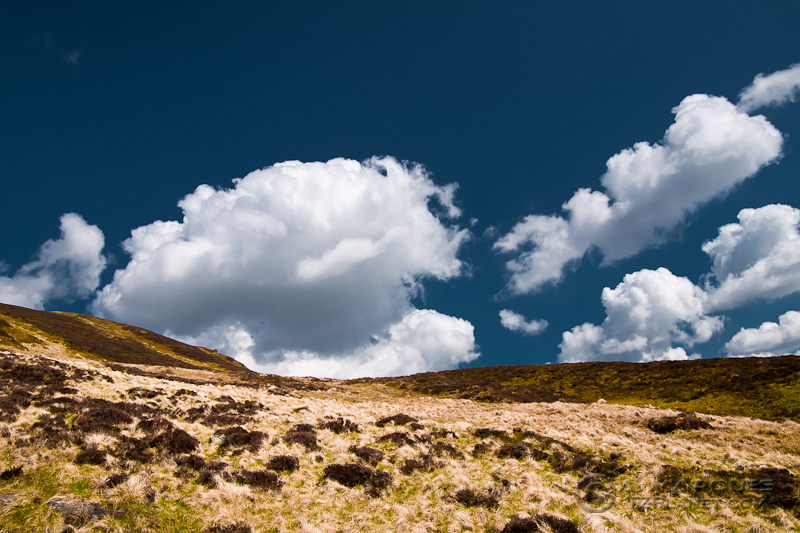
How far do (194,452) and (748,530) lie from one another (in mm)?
18577

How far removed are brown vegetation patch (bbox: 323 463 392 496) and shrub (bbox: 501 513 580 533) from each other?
15.7 ft

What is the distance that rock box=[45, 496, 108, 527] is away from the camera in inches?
376

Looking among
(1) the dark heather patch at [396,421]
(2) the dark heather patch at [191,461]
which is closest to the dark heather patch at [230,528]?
(2) the dark heather patch at [191,461]

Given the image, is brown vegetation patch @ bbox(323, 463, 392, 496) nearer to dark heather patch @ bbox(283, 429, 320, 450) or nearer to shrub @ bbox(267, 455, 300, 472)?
shrub @ bbox(267, 455, 300, 472)

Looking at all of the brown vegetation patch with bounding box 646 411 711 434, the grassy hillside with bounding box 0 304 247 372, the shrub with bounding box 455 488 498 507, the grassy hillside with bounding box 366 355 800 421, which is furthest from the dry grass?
the grassy hillside with bounding box 0 304 247 372

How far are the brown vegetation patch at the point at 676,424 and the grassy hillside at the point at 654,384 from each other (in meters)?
16.0

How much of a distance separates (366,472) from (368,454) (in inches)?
Result: 82.3

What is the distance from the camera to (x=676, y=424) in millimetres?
23609

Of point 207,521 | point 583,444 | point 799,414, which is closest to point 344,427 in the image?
point 207,521

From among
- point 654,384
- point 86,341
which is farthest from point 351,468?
point 86,341

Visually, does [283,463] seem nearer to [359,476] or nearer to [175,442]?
[359,476]

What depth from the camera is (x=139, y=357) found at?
7500cm

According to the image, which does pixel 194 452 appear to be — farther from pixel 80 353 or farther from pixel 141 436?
pixel 80 353

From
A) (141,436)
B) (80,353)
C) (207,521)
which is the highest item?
(80,353)
